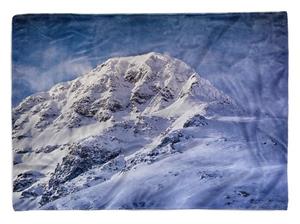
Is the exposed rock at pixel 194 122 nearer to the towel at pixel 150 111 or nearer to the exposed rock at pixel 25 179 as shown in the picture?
the towel at pixel 150 111

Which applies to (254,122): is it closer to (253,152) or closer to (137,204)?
(253,152)

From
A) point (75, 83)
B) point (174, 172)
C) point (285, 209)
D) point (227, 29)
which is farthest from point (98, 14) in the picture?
point (285, 209)

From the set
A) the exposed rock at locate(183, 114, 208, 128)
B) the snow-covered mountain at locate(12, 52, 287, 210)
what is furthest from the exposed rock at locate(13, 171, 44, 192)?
the exposed rock at locate(183, 114, 208, 128)

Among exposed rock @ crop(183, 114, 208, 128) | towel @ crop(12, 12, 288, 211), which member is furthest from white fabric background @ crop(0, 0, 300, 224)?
exposed rock @ crop(183, 114, 208, 128)

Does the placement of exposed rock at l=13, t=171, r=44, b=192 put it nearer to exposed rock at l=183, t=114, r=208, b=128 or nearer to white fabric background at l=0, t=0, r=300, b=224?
white fabric background at l=0, t=0, r=300, b=224

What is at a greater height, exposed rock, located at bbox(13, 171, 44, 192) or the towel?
the towel
